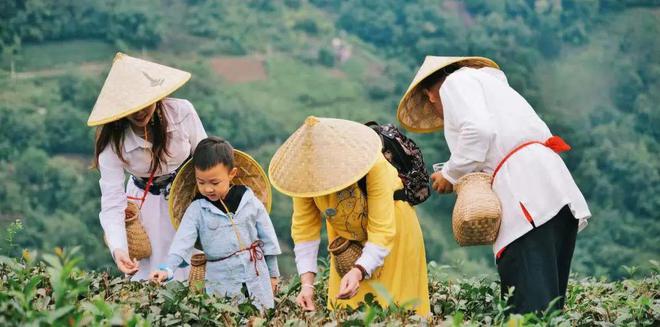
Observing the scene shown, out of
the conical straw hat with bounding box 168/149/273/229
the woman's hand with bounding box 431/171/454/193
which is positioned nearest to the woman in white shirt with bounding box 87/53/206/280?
the conical straw hat with bounding box 168/149/273/229

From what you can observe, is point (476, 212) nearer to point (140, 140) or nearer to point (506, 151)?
point (506, 151)

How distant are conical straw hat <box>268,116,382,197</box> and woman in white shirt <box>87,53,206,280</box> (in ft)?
2.21

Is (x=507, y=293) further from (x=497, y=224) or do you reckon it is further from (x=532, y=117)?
(x=532, y=117)

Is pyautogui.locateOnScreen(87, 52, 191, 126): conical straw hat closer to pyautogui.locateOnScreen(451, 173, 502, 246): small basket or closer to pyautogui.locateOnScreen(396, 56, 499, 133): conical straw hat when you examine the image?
pyautogui.locateOnScreen(396, 56, 499, 133): conical straw hat

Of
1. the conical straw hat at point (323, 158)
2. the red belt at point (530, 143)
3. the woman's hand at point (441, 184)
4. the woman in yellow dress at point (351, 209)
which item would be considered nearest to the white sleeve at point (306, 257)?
the woman in yellow dress at point (351, 209)

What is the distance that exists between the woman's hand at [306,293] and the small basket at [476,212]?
568 mm

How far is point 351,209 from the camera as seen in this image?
4031mm

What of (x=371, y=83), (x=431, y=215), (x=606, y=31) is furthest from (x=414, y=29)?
(x=431, y=215)

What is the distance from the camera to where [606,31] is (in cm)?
3628

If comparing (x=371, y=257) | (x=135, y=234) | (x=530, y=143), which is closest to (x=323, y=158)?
(x=371, y=257)

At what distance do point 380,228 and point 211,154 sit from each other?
776 millimetres

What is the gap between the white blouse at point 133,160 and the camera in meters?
4.44

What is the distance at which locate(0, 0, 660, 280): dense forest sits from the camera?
27984 millimetres

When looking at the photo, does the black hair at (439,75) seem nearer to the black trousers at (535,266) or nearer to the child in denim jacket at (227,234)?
the black trousers at (535,266)
